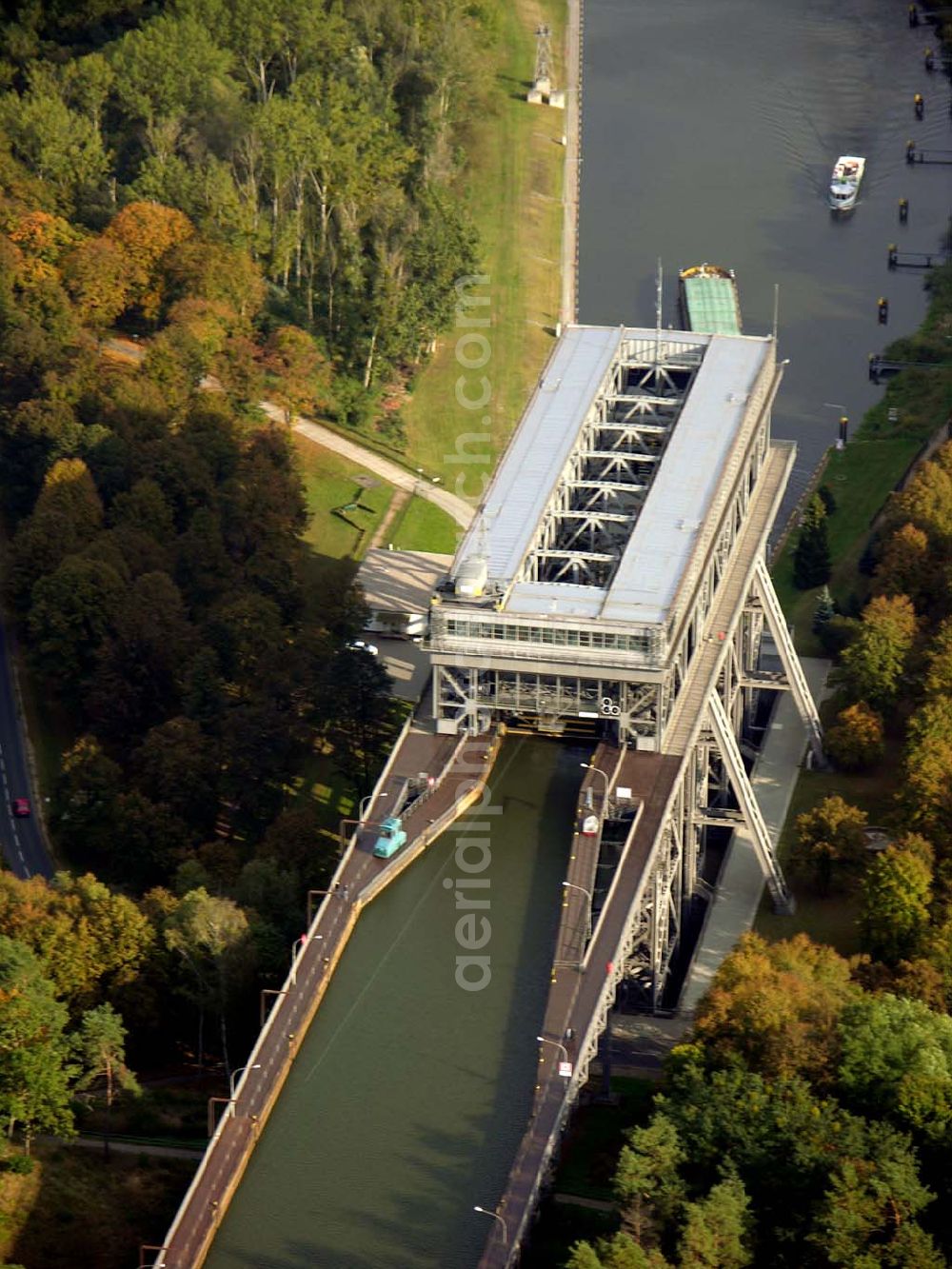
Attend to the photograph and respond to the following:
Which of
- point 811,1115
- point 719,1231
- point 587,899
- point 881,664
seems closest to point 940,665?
point 881,664

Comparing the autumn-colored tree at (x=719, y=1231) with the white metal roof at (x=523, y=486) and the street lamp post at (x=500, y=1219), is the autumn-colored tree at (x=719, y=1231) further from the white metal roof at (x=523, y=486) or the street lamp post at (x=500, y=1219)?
the white metal roof at (x=523, y=486)

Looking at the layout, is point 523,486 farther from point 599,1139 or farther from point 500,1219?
point 500,1219

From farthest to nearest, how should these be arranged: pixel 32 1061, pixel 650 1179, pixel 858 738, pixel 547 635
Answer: pixel 858 738 < pixel 547 635 < pixel 32 1061 < pixel 650 1179

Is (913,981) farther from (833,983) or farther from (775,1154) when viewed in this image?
(775,1154)

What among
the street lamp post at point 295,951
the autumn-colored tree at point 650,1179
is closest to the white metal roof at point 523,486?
the street lamp post at point 295,951

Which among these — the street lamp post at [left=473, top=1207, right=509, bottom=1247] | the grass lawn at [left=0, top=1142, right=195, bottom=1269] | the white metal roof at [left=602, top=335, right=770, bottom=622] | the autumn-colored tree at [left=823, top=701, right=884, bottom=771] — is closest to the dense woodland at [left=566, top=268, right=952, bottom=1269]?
the street lamp post at [left=473, top=1207, right=509, bottom=1247]

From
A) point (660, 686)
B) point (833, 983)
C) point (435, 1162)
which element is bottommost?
point (435, 1162)

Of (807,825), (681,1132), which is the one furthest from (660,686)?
(681,1132)
